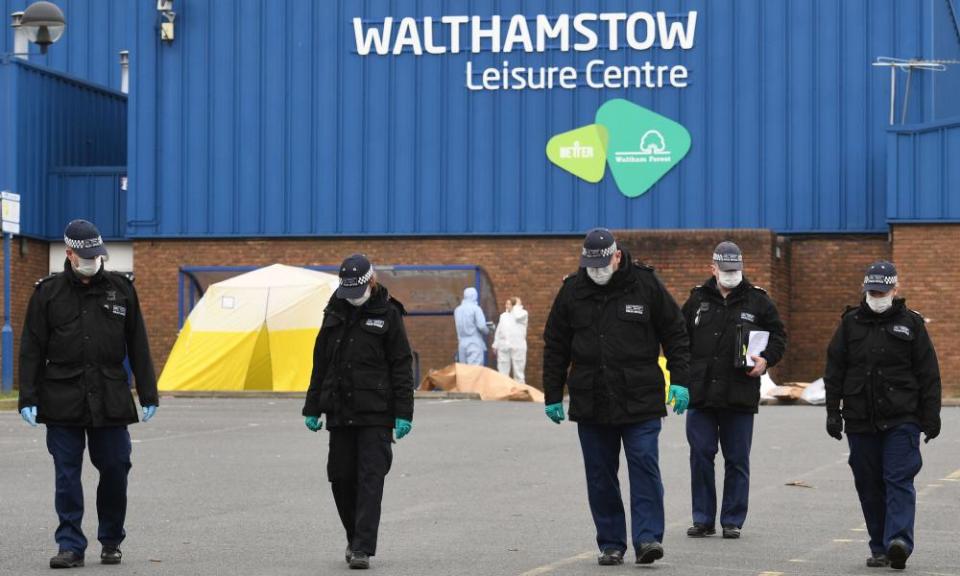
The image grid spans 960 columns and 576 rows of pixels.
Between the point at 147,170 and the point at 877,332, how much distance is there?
2841cm

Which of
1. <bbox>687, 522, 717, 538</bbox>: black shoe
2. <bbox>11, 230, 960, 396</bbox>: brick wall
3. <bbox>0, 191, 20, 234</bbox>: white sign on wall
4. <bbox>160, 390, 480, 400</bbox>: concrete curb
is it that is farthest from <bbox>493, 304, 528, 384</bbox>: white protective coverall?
<bbox>687, 522, 717, 538</bbox>: black shoe

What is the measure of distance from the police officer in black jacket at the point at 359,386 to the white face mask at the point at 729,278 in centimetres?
264

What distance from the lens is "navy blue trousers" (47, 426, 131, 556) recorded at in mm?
10430

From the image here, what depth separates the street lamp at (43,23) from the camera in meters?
27.0

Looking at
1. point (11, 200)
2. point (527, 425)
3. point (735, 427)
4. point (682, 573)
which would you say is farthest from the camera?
point (11, 200)

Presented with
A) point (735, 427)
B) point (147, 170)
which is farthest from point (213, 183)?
point (735, 427)

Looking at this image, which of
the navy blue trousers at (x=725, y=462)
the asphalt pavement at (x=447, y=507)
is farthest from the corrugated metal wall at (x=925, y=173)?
the navy blue trousers at (x=725, y=462)

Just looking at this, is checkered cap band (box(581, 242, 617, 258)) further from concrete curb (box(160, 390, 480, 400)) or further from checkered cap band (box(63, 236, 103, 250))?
concrete curb (box(160, 390, 480, 400))

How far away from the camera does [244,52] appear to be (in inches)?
1473

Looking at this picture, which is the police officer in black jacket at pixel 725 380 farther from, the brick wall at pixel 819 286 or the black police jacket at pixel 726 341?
the brick wall at pixel 819 286

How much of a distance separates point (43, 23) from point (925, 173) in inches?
609

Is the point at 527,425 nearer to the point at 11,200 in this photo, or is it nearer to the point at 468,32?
the point at 11,200

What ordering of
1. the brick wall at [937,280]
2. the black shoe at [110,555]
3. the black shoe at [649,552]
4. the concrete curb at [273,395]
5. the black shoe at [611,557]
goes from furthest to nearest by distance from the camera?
the brick wall at [937,280], the concrete curb at [273,395], the black shoe at [110,555], the black shoe at [611,557], the black shoe at [649,552]

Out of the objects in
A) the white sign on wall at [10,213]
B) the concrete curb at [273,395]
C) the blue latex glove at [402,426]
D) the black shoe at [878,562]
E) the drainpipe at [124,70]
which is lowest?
the concrete curb at [273,395]
